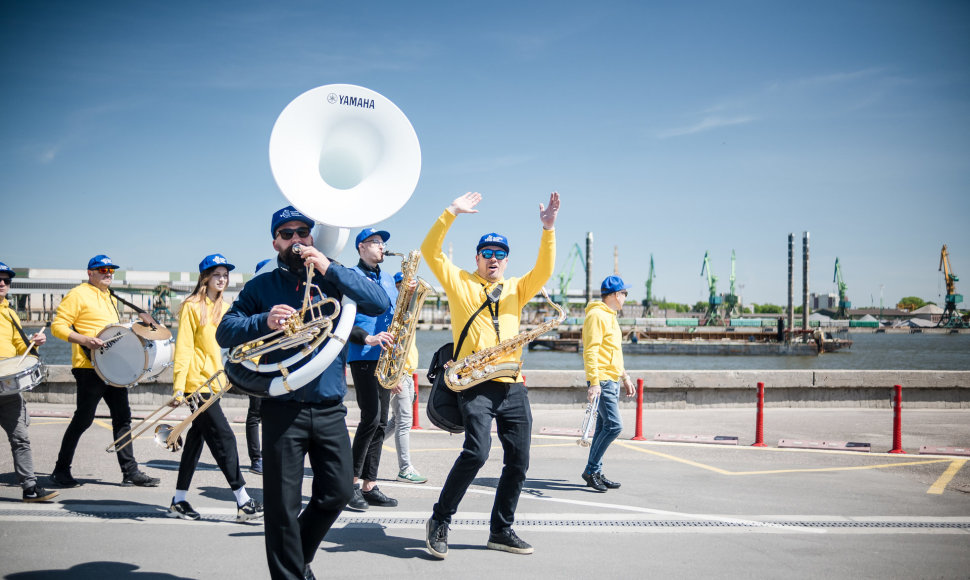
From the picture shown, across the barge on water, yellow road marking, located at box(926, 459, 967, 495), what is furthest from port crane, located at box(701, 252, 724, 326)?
yellow road marking, located at box(926, 459, 967, 495)

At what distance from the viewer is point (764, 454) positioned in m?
8.64

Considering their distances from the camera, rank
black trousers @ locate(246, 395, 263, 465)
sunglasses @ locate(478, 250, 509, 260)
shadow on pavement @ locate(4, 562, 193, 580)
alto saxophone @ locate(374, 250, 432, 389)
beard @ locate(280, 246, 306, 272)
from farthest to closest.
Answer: black trousers @ locate(246, 395, 263, 465), alto saxophone @ locate(374, 250, 432, 389), sunglasses @ locate(478, 250, 509, 260), shadow on pavement @ locate(4, 562, 193, 580), beard @ locate(280, 246, 306, 272)

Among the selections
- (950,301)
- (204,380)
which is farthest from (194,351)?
(950,301)

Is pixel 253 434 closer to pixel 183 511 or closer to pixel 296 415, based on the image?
pixel 183 511

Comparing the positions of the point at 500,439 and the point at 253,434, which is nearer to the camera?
the point at 500,439

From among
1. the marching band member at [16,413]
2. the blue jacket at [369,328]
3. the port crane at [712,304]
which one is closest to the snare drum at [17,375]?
the marching band member at [16,413]

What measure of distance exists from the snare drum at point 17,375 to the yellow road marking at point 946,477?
818 cm

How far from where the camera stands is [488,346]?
484 cm

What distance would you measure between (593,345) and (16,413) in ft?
16.6

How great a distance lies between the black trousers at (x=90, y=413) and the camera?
6.38 metres

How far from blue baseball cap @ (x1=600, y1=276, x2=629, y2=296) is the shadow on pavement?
449 cm

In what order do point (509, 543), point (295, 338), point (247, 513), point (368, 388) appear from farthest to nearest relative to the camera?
1. point (368, 388)
2. point (247, 513)
3. point (509, 543)
4. point (295, 338)

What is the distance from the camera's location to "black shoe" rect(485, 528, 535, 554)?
4672mm

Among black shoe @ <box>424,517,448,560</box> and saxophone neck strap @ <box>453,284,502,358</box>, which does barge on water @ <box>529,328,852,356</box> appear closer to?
saxophone neck strap @ <box>453,284,502,358</box>
